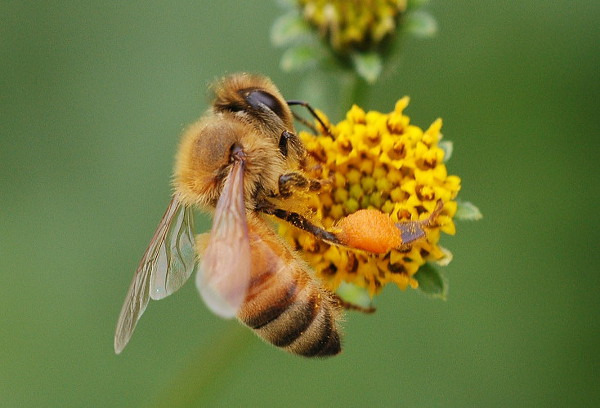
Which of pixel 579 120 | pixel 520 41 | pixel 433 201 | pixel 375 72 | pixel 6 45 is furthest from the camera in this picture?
pixel 6 45

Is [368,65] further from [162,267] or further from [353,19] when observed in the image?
[162,267]

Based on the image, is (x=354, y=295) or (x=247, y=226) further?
(x=354, y=295)

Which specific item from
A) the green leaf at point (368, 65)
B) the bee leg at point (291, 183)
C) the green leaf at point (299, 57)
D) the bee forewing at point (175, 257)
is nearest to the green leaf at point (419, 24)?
the green leaf at point (368, 65)

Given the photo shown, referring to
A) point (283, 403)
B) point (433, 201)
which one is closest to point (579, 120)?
point (433, 201)

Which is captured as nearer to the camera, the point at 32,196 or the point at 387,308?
the point at 387,308

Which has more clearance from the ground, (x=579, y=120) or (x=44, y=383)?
(x=579, y=120)

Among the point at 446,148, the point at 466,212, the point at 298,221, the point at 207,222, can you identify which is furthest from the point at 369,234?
the point at 207,222

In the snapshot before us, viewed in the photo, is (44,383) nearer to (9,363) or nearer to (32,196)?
(9,363)
